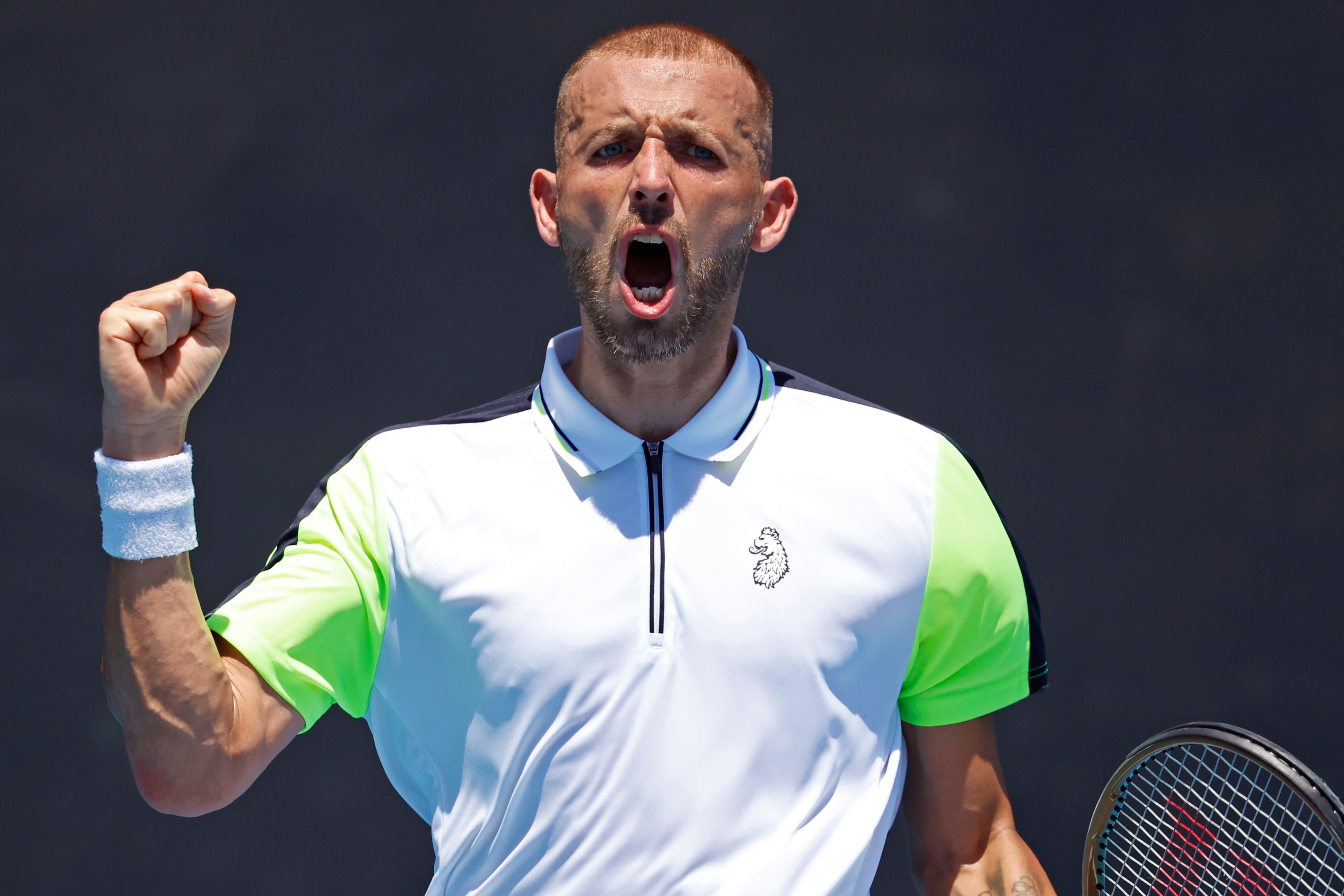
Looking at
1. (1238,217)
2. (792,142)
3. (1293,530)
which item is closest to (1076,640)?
(1293,530)

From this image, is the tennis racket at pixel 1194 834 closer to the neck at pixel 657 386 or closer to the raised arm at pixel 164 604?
the neck at pixel 657 386

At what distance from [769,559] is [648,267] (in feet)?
1.42

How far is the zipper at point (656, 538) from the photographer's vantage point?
1856 millimetres

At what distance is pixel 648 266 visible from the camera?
1.99 metres

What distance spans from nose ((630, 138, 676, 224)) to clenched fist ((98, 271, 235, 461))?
526 mm

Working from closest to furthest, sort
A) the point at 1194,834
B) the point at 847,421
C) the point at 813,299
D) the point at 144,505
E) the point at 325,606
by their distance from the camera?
the point at 144,505 < the point at 325,606 < the point at 847,421 < the point at 1194,834 < the point at 813,299

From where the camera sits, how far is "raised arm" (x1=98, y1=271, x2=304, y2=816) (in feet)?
5.14

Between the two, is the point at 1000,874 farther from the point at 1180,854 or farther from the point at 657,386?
the point at 657,386

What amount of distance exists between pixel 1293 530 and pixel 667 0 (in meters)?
2.00

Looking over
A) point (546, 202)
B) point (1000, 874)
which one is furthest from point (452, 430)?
point (1000, 874)

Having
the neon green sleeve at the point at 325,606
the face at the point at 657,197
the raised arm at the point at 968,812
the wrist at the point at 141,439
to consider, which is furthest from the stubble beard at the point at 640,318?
the raised arm at the point at 968,812

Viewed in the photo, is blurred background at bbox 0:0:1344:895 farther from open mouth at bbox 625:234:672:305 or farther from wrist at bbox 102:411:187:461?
wrist at bbox 102:411:187:461

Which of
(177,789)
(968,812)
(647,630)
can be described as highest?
(647,630)

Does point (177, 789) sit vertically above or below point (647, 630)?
below
